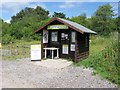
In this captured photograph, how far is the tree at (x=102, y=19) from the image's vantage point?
149 feet

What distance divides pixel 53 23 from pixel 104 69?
5.86m

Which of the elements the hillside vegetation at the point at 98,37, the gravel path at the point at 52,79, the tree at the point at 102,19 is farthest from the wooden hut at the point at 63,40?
the tree at the point at 102,19

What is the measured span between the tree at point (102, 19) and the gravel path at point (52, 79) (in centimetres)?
3481

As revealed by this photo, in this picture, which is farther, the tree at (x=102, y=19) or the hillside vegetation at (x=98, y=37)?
the tree at (x=102, y=19)

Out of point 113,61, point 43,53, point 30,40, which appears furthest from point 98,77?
point 30,40

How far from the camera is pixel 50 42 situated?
16.1 metres

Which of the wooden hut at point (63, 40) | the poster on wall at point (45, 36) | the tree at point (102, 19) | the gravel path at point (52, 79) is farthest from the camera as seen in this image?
the tree at point (102, 19)

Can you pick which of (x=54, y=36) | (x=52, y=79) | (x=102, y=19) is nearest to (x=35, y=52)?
(x=54, y=36)

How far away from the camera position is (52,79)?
31.4ft

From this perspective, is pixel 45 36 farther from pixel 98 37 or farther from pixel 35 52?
pixel 98 37

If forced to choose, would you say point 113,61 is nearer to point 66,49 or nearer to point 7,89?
point 66,49

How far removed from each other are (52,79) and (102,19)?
40.4 meters

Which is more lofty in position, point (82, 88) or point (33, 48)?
point (33, 48)

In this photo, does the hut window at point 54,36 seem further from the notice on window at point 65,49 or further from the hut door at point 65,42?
the notice on window at point 65,49
